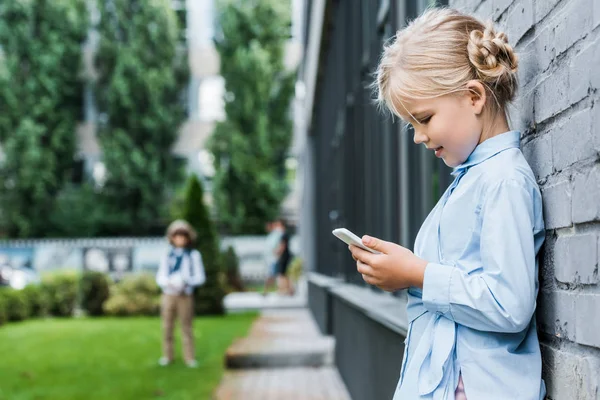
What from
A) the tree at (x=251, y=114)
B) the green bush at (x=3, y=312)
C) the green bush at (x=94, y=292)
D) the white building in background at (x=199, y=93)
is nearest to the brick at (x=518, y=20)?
the green bush at (x=3, y=312)

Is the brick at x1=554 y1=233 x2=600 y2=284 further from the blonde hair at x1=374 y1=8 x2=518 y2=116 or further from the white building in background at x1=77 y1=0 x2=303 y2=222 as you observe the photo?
the white building in background at x1=77 y1=0 x2=303 y2=222

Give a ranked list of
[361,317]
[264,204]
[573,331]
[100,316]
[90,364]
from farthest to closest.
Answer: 1. [264,204]
2. [100,316]
3. [90,364]
4. [361,317]
5. [573,331]

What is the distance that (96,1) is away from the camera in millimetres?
34312

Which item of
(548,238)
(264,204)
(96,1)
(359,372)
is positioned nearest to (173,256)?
(359,372)

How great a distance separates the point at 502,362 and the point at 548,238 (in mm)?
328

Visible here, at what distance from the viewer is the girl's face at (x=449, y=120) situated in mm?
2066

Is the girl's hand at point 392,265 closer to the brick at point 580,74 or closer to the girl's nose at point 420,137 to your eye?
the girl's nose at point 420,137

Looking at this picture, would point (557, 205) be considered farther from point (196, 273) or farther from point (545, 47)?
point (196, 273)

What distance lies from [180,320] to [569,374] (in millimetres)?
9191

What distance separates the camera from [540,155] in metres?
2.23

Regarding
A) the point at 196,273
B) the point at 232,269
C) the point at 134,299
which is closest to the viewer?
the point at 196,273

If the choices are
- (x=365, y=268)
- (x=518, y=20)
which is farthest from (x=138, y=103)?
(x=365, y=268)

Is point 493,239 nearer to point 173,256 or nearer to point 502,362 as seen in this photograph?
point 502,362

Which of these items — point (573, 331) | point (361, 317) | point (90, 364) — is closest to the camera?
point (573, 331)
